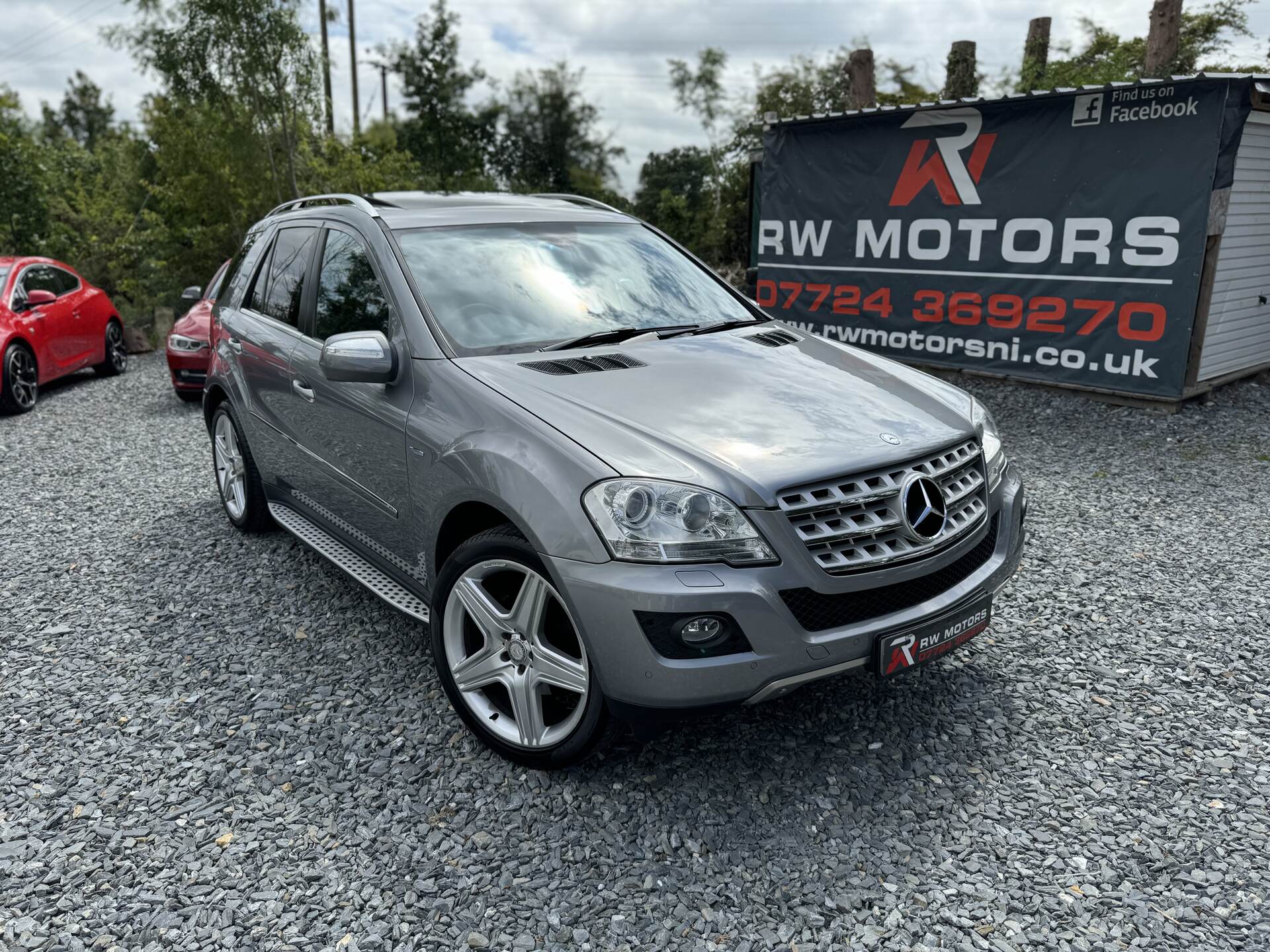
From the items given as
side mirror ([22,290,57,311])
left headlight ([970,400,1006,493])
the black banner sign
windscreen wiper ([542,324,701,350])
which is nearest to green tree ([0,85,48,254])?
side mirror ([22,290,57,311])

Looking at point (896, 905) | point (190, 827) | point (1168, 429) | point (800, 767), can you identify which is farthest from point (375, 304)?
point (1168, 429)

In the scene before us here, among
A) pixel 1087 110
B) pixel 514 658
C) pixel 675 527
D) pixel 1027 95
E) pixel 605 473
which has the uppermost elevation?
pixel 1027 95

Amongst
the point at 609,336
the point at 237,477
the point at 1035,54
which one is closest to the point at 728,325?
the point at 609,336

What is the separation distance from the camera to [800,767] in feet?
10.2

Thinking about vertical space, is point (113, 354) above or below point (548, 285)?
below

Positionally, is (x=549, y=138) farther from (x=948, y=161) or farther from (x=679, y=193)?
(x=948, y=161)

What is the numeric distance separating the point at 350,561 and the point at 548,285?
1.46 meters

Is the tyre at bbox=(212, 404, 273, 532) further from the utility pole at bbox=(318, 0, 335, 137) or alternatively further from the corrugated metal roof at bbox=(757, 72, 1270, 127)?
the utility pole at bbox=(318, 0, 335, 137)

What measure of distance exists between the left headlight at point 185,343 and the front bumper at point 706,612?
8.22 meters

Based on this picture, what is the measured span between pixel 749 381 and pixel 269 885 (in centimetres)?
215

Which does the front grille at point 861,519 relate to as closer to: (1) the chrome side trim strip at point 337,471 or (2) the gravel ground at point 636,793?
(2) the gravel ground at point 636,793

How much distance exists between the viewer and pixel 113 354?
1223 centimetres

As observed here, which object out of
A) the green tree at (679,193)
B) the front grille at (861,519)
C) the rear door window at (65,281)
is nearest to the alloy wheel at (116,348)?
the rear door window at (65,281)

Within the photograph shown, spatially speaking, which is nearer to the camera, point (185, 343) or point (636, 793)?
point (636, 793)
